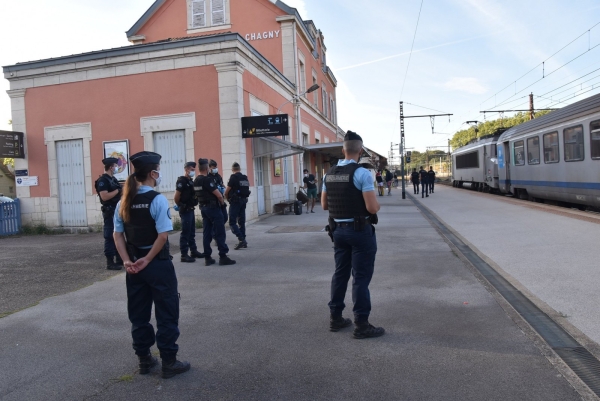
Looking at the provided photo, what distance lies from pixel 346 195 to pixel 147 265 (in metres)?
1.86

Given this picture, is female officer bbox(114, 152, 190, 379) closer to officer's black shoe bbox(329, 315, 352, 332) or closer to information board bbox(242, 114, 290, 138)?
officer's black shoe bbox(329, 315, 352, 332)

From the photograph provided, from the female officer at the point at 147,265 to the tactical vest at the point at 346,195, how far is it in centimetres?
158

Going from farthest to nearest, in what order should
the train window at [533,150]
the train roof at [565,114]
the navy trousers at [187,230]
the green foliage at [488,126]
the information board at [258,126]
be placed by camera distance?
the green foliage at [488,126] < the train window at [533,150] < the information board at [258,126] < the train roof at [565,114] < the navy trousers at [187,230]

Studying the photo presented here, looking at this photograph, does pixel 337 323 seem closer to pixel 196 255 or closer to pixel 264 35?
pixel 196 255

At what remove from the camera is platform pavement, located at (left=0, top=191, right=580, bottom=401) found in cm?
344

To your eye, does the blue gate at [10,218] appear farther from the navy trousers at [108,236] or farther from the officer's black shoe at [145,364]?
the officer's black shoe at [145,364]

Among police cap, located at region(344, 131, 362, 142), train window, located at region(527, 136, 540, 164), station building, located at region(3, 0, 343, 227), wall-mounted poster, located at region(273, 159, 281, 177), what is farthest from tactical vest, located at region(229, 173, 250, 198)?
train window, located at region(527, 136, 540, 164)

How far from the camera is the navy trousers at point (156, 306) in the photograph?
372 cm

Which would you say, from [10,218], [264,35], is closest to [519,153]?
[264,35]

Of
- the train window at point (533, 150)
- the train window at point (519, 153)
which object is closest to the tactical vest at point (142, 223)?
the train window at point (533, 150)

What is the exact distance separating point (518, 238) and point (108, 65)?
41.1 feet

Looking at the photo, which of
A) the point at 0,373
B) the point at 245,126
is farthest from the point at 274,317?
the point at 245,126

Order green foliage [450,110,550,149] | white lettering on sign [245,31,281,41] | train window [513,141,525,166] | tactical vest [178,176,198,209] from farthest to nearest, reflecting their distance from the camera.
A: green foliage [450,110,550,149]
white lettering on sign [245,31,281,41]
train window [513,141,525,166]
tactical vest [178,176,198,209]

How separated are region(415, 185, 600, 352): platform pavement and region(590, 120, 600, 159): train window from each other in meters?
1.76
